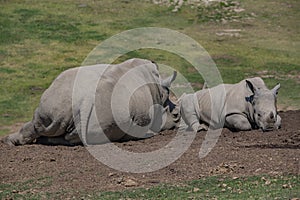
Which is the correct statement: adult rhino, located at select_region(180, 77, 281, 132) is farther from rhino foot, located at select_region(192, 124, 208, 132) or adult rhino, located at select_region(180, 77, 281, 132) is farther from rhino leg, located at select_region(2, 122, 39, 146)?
rhino leg, located at select_region(2, 122, 39, 146)

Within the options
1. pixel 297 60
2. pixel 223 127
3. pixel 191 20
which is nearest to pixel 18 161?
pixel 223 127

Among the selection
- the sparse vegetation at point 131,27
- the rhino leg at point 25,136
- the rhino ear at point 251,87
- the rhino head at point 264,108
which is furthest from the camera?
the sparse vegetation at point 131,27

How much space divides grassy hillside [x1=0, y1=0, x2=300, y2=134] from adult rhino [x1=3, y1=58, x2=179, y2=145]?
3306 millimetres

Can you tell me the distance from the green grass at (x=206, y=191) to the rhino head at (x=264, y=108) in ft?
15.0

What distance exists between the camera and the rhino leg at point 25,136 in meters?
15.5

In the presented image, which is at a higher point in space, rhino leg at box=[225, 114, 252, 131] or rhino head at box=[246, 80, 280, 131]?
rhino head at box=[246, 80, 280, 131]

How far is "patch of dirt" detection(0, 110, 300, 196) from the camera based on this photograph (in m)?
11.7

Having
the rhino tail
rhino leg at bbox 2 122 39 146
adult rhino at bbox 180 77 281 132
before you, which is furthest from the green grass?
adult rhino at bbox 180 77 281 132

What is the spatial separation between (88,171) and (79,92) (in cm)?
286

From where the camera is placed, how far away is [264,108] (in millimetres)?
16031

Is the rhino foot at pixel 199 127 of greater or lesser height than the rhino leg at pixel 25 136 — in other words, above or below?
below

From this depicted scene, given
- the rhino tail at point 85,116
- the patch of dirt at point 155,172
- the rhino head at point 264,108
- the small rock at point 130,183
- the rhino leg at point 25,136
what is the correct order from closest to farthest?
the small rock at point 130,183 → the patch of dirt at point 155,172 → the rhino tail at point 85,116 → the rhino leg at point 25,136 → the rhino head at point 264,108

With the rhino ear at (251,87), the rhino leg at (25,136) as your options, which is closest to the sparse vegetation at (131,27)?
the rhino leg at (25,136)

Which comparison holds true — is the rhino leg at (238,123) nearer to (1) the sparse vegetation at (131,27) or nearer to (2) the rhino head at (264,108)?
(2) the rhino head at (264,108)
